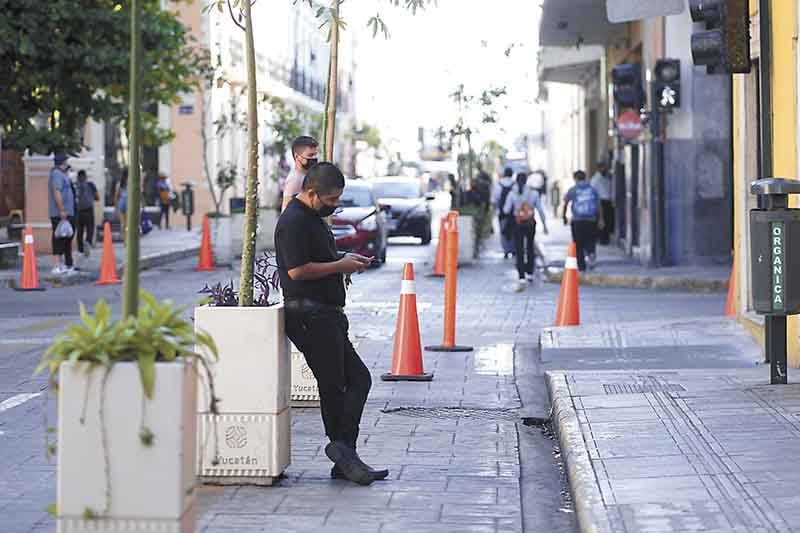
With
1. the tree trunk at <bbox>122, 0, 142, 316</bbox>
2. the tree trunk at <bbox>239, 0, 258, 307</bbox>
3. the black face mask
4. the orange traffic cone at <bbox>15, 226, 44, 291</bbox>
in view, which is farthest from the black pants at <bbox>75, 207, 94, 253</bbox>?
the tree trunk at <bbox>122, 0, 142, 316</bbox>

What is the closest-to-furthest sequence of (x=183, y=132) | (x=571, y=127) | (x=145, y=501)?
(x=145, y=501) < (x=183, y=132) < (x=571, y=127)

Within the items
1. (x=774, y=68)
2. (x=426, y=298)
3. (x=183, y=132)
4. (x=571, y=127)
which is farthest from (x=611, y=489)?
(x=571, y=127)

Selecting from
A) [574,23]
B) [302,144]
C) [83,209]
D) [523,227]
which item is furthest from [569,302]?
[574,23]

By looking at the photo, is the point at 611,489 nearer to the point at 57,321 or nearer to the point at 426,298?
the point at 57,321

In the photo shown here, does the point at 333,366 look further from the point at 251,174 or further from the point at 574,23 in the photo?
the point at 574,23

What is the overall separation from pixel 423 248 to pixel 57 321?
19047 millimetres

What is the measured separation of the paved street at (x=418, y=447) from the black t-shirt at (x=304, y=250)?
991 millimetres

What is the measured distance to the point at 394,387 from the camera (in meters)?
12.0

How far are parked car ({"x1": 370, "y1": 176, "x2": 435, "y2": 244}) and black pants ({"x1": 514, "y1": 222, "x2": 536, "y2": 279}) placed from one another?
10.9 m

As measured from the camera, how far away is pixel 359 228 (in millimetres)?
27719

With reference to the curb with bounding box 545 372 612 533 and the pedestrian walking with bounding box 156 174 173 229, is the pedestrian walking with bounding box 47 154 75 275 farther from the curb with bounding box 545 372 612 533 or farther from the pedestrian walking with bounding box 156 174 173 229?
the pedestrian walking with bounding box 156 174 173 229

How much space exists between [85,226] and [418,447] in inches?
815

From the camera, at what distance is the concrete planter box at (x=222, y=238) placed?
28922 millimetres

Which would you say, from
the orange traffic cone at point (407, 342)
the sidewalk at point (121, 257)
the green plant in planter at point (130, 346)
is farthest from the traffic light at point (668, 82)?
the green plant in planter at point (130, 346)
